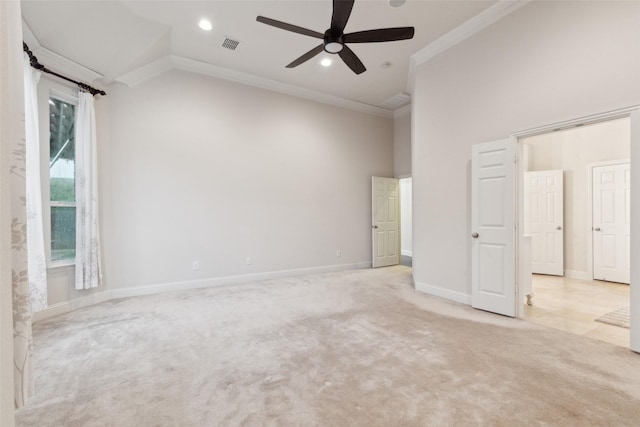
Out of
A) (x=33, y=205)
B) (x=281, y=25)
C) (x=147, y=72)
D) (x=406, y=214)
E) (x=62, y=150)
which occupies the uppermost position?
(x=147, y=72)

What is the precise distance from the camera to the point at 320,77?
17.6ft

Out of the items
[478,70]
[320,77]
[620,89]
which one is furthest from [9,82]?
[320,77]

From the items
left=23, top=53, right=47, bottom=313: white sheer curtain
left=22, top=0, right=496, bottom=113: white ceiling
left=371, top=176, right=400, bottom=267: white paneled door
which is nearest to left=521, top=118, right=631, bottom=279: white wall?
left=371, top=176, right=400, bottom=267: white paneled door

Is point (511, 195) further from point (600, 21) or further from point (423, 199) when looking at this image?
point (600, 21)

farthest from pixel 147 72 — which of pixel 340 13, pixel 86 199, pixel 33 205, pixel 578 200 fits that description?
pixel 578 200

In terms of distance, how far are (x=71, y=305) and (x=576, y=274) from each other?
836 centimetres

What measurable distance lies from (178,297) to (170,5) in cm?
389

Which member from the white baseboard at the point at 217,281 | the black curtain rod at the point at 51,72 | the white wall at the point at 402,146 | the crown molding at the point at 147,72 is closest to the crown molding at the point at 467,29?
the white wall at the point at 402,146

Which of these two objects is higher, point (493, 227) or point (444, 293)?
point (493, 227)

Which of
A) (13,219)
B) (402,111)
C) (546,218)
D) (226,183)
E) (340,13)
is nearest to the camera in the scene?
(13,219)

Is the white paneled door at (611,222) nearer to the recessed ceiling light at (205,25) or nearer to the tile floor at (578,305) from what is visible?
the tile floor at (578,305)

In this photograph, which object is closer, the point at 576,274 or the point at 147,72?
the point at 147,72

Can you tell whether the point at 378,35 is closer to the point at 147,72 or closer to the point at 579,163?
the point at 147,72

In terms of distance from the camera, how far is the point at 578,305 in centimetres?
389
